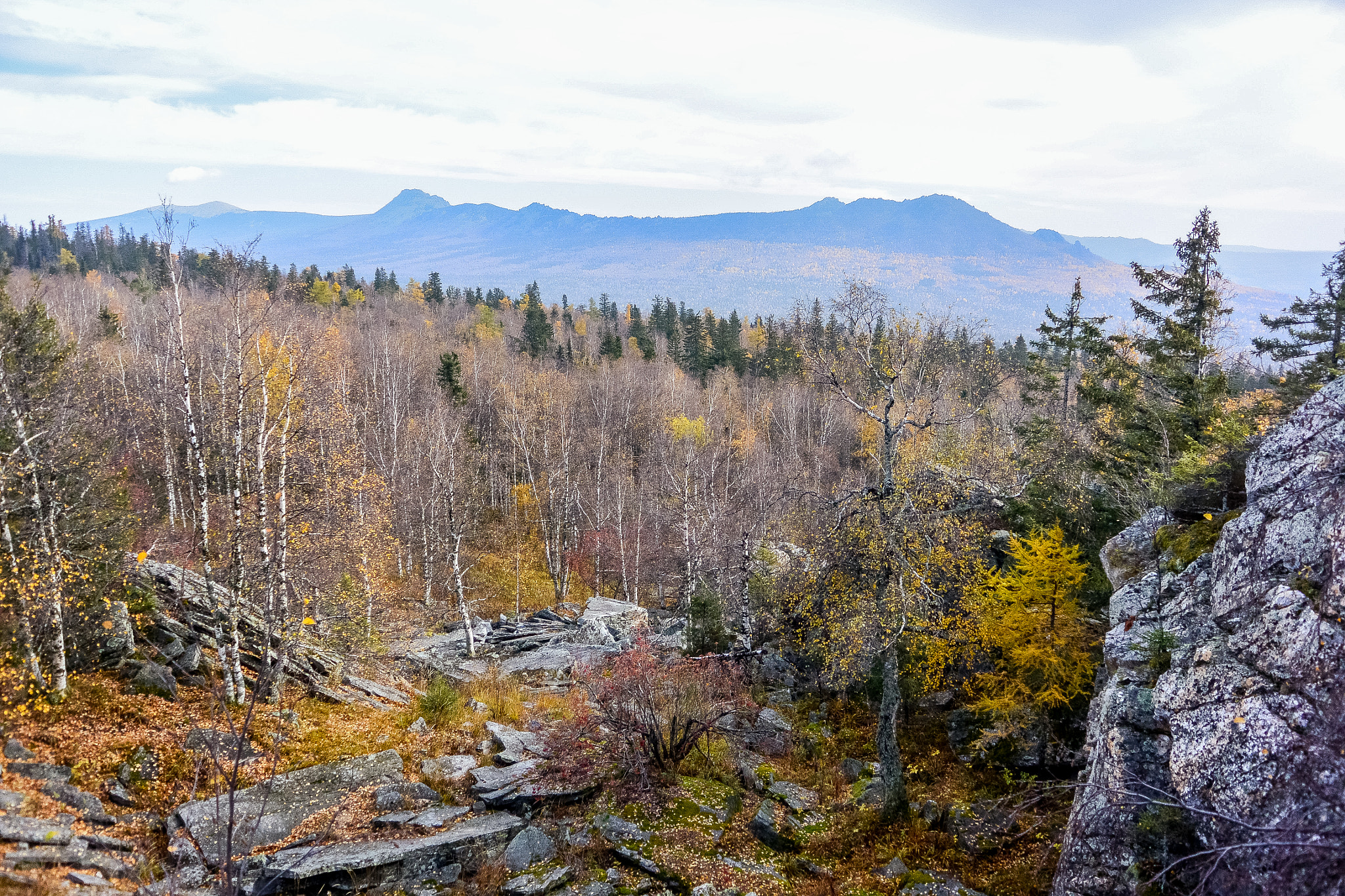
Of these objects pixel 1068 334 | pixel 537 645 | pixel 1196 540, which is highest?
pixel 1068 334

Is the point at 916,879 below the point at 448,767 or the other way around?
the other way around

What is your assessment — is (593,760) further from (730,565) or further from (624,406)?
(624,406)

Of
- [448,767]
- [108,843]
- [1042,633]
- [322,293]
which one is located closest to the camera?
[108,843]

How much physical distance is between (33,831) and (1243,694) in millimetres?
16565

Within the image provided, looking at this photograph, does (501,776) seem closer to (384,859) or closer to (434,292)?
(384,859)

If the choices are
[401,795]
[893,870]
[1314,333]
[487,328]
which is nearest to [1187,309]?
[1314,333]

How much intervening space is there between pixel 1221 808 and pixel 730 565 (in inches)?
897

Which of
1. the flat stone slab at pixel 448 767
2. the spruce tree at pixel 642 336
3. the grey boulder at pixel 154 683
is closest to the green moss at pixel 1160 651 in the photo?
the flat stone slab at pixel 448 767

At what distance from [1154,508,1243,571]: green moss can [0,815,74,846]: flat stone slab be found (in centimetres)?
1827

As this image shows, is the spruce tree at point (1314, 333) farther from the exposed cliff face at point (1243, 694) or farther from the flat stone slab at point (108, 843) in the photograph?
the flat stone slab at point (108, 843)

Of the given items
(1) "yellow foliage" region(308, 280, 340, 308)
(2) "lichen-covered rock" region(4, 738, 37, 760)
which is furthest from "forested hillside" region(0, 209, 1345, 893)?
(1) "yellow foliage" region(308, 280, 340, 308)

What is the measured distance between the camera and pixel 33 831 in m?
9.40

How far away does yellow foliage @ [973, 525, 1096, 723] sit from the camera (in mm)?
14211

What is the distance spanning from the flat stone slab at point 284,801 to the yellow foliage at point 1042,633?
13.8 metres
